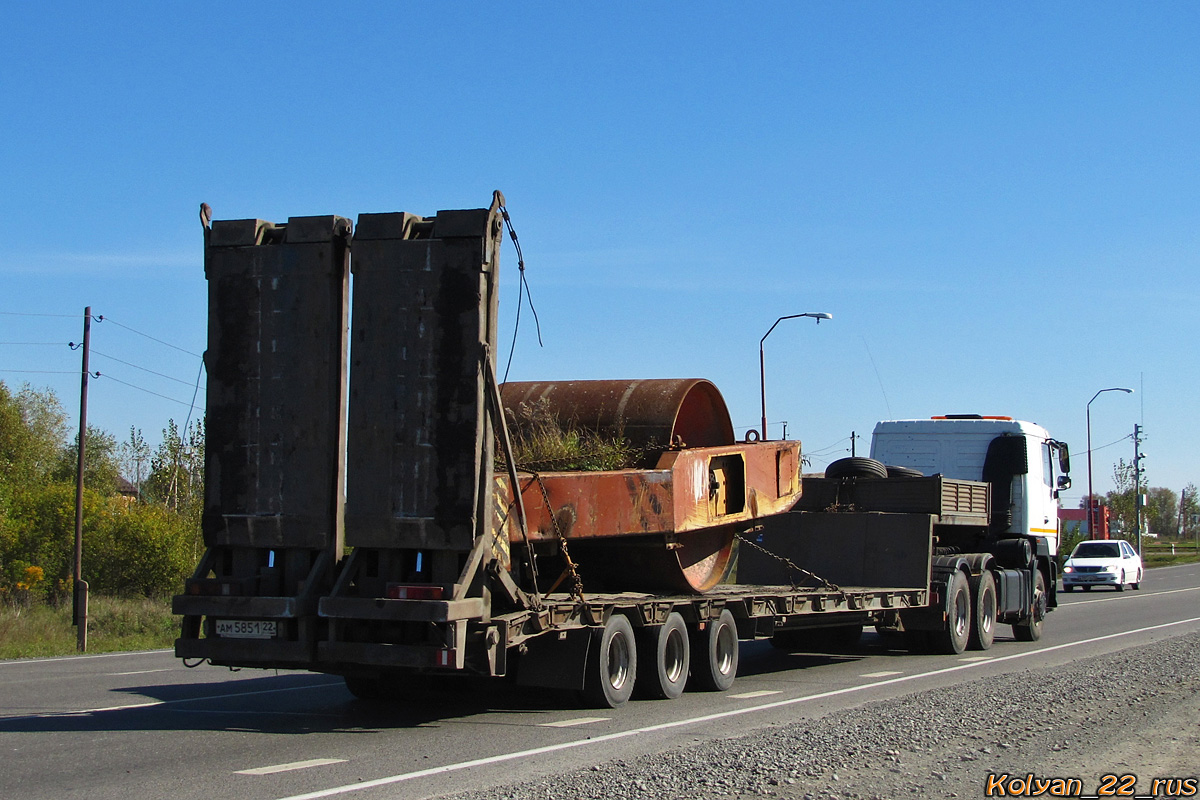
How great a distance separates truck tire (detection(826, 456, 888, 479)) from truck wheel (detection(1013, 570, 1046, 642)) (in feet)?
12.5

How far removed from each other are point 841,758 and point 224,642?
190 inches

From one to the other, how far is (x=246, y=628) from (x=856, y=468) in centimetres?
995

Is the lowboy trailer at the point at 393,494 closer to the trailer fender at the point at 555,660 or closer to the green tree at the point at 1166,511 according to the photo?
the trailer fender at the point at 555,660

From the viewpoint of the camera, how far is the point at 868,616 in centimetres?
1578

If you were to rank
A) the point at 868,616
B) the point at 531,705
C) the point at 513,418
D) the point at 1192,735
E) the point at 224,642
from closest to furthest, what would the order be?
the point at 1192,735 → the point at 224,642 → the point at 531,705 → the point at 513,418 → the point at 868,616

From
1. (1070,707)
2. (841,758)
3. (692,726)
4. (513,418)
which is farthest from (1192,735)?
(513,418)

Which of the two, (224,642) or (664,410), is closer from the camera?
(224,642)

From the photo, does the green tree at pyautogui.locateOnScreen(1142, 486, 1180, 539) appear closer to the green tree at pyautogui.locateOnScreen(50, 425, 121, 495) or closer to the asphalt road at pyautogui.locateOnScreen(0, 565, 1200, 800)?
the green tree at pyautogui.locateOnScreen(50, 425, 121, 495)

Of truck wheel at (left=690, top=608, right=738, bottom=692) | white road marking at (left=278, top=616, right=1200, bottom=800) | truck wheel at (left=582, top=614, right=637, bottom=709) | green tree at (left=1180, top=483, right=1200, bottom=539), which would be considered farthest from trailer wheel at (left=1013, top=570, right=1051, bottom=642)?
green tree at (left=1180, top=483, right=1200, bottom=539)

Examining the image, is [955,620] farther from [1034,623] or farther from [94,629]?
[94,629]

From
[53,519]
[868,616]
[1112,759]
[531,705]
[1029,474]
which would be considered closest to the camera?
[1112,759]

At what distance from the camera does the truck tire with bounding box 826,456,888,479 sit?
1745 cm

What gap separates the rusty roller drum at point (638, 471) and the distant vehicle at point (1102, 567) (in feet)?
96.2

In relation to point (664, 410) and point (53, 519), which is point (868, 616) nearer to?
point (664, 410)
